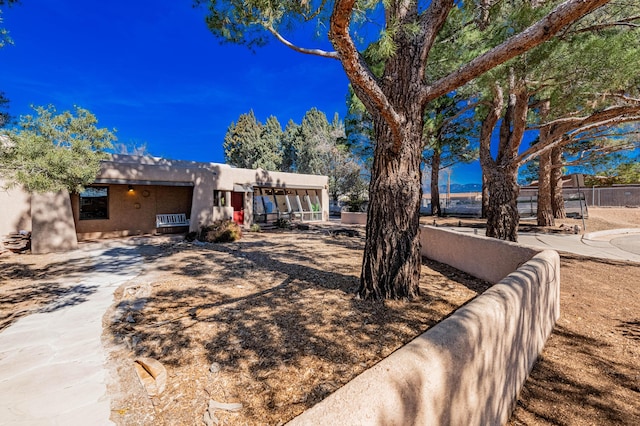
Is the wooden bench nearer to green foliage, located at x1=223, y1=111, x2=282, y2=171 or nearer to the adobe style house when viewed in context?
the adobe style house

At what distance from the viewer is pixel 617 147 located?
11914 mm

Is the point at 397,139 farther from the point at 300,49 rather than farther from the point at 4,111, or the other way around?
the point at 4,111

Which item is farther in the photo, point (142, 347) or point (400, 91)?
point (400, 91)

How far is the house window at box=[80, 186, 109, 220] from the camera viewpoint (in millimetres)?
10672

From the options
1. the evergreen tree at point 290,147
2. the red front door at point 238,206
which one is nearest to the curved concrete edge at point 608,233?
the red front door at point 238,206

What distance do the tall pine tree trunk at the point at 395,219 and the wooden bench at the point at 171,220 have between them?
11.0m

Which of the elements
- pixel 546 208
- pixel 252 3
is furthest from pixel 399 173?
pixel 546 208

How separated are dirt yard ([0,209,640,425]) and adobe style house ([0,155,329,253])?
336 cm

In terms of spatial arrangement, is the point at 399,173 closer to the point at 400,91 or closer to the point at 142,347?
the point at 400,91

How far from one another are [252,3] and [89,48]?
43.6 meters

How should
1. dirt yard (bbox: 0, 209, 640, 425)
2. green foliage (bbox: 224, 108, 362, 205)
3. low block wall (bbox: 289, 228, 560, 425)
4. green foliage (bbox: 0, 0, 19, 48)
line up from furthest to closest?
1. green foliage (bbox: 224, 108, 362, 205)
2. green foliage (bbox: 0, 0, 19, 48)
3. dirt yard (bbox: 0, 209, 640, 425)
4. low block wall (bbox: 289, 228, 560, 425)

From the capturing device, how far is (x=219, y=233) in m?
10.2

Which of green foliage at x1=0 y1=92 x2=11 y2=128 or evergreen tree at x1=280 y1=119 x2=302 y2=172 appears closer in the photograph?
green foliage at x1=0 y1=92 x2=11 y2=128

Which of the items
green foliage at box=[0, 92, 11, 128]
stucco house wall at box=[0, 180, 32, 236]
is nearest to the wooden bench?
stucco house wall at box=[0, 180, 32, 236]
